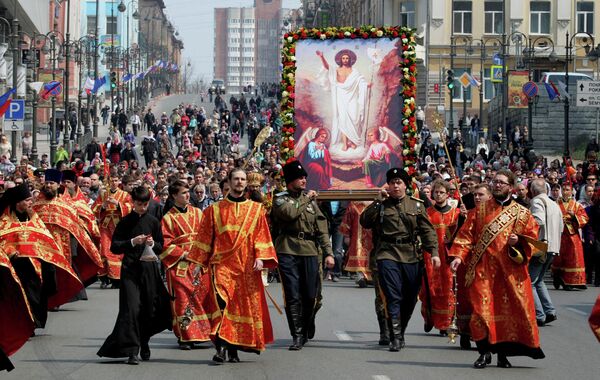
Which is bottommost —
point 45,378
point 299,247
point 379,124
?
point 45,378

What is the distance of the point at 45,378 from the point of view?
12352 mm

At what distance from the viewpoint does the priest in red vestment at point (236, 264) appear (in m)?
13.3

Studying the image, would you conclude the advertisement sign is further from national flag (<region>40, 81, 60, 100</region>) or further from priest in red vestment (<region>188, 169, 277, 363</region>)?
priest in red vestment (<region>188, 169, 277, 363</region>)

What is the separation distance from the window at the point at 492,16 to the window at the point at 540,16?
1.81 meters

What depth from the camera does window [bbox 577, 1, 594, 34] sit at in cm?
7988

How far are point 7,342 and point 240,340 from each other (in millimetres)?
2096

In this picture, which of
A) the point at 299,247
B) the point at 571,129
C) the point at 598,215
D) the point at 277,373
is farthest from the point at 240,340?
the point at 571,129

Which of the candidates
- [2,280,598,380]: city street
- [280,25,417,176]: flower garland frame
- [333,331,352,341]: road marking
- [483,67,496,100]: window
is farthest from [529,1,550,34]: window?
[333,331,352,341]: road marking

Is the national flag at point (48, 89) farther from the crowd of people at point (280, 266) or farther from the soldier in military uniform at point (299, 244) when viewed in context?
the soldier in military uniform at point (299, 244)

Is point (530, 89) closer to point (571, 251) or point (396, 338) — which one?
point (571, 251)

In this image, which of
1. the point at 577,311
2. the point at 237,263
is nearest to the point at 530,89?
the point at 577,311

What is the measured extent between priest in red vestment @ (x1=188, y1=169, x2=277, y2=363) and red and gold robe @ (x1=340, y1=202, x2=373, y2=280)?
31.7 ft

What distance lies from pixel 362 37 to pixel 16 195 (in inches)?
346

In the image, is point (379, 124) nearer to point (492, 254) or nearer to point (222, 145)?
point (492, 254)
